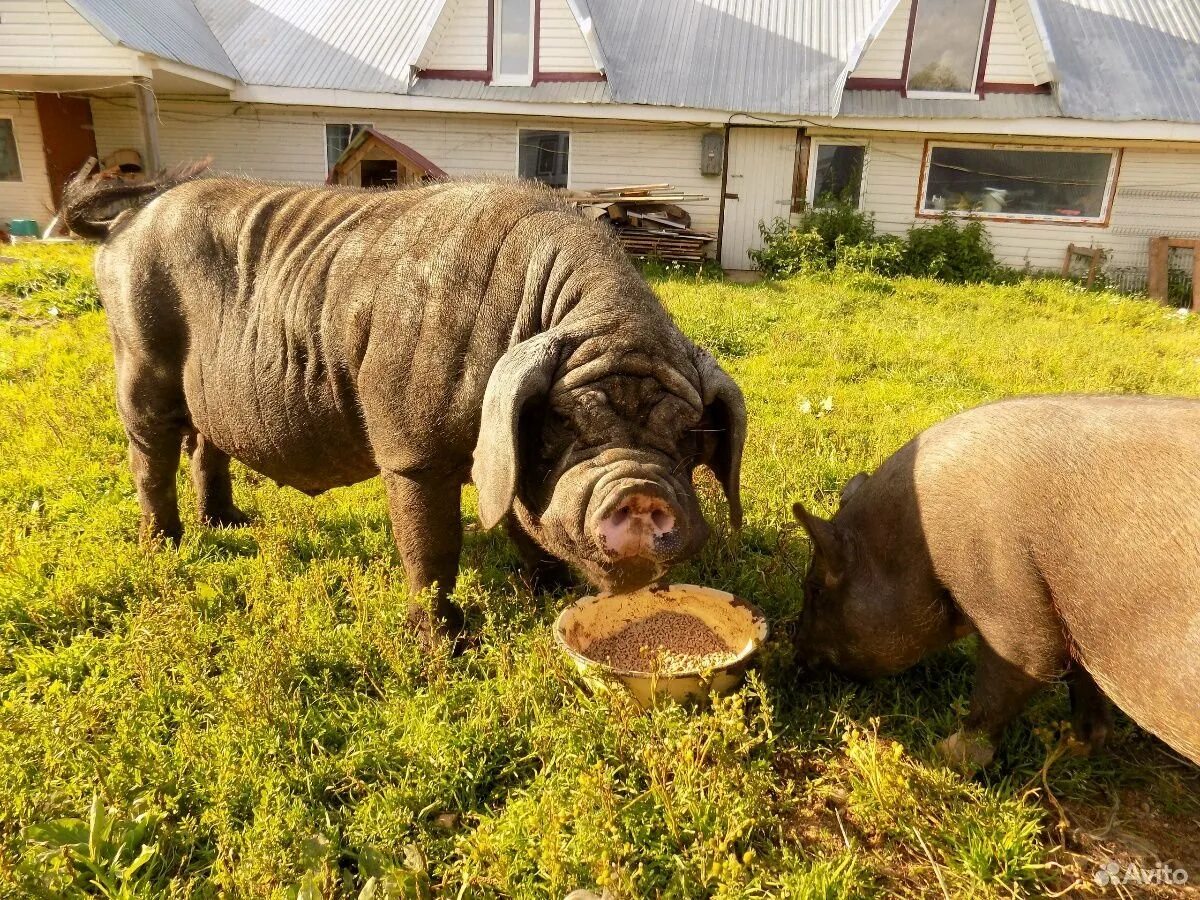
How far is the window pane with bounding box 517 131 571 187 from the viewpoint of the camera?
57.0ft

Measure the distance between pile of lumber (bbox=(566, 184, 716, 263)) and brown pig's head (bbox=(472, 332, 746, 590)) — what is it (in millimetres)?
13304

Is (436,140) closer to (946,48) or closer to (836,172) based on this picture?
(836,172)

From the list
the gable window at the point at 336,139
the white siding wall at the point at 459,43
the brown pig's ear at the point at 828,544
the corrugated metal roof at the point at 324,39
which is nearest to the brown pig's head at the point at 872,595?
the brown pig's ear at the point at 828,544

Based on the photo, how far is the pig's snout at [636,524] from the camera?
2621mm

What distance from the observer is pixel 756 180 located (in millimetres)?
16969

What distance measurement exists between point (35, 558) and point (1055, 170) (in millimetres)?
18432

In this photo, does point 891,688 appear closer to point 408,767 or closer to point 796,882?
point 796,882

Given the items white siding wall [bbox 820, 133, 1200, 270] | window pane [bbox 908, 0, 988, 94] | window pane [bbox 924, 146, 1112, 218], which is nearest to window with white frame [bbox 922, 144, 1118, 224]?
window pane [bbox 924, 146, 1112, 218]

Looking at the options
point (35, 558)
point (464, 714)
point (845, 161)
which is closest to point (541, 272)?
point (464, 714)

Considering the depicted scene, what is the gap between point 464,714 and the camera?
10.9ft

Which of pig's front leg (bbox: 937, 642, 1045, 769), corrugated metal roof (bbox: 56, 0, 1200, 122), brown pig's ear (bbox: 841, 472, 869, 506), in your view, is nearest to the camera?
pig's front leg (bbox: 937, 642, 1045, 769)

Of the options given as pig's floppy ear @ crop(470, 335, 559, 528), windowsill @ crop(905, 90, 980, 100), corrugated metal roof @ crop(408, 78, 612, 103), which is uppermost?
windowsill @ crop(905, 90, 980, 100)

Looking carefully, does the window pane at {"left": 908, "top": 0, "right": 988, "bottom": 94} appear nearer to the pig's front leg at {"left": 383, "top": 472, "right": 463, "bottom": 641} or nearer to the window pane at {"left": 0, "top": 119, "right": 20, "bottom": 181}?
the pig's front leg at {"left": 383, "top": 472, "right": 463, "bottom": 641}

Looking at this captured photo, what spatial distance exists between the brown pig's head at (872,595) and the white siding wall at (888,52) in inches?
620
